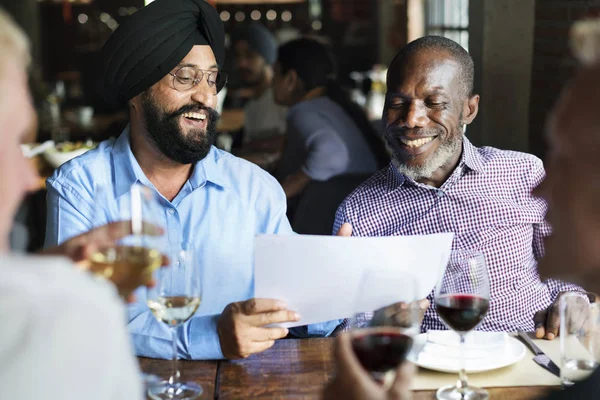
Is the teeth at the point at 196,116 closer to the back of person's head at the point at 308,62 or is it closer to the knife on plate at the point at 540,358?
the knife on plate at the point at 540,358

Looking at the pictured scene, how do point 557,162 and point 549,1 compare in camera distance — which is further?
point 549,1


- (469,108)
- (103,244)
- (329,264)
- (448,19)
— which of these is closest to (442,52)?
(469,108)

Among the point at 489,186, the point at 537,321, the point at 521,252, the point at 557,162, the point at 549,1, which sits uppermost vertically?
the point at 549,1

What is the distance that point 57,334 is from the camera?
807mm

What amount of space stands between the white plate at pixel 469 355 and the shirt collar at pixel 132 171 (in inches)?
30.7

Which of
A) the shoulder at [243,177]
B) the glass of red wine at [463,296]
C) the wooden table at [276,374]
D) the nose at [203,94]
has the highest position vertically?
the nose at [203,94]

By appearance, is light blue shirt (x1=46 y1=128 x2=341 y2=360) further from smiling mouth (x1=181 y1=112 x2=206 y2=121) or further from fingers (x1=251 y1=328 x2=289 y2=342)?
fingers (x1=251 y1=328 x2=289 y2=342)

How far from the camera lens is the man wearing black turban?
2.24 metres

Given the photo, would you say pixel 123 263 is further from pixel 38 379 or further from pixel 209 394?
pixel 38 379

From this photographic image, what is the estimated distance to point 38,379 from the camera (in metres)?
0.81

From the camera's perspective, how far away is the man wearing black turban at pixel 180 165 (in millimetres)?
2238

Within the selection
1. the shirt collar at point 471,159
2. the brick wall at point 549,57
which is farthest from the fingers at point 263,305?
the brick wall at point 549,57

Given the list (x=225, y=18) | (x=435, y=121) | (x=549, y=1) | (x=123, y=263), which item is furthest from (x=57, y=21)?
(x=123, y=263)

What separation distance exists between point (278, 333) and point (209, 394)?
23 centimetres
